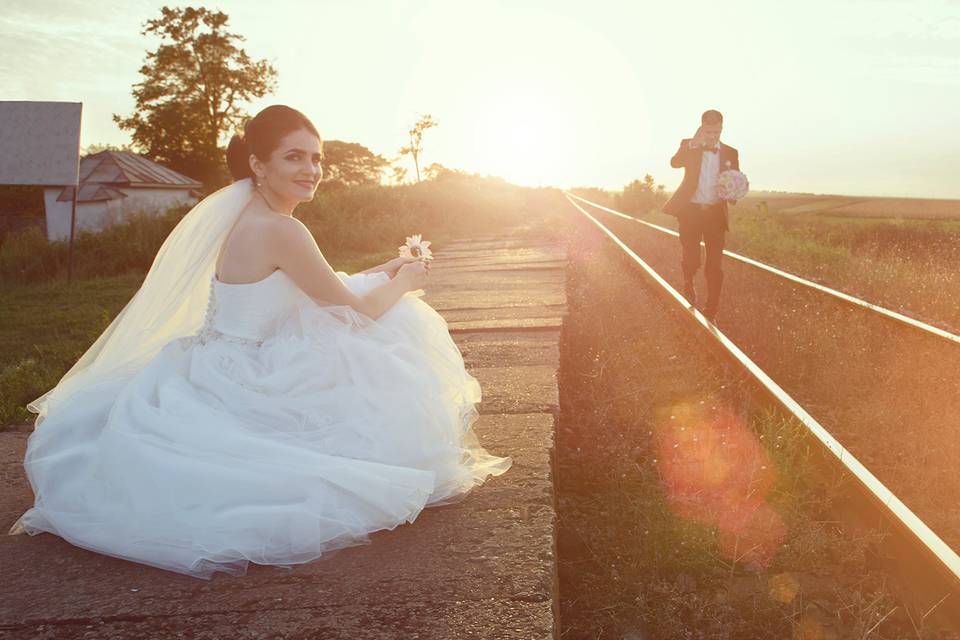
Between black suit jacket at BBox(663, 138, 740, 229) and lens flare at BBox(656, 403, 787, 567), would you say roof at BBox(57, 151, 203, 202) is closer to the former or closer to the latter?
black suit jacket at BBox(663, 138, 740, 229)

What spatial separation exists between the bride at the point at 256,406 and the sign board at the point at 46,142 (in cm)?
911

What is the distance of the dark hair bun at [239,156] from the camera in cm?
292

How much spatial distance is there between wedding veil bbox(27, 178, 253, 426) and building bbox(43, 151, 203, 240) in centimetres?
2516

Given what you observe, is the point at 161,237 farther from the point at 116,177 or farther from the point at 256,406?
the point at 116,177

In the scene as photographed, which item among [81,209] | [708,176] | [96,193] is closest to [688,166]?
[708,176]

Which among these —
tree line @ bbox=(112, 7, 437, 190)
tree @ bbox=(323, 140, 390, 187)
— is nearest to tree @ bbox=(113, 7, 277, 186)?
tree line @ bbox=(112, 7, 437, 190)

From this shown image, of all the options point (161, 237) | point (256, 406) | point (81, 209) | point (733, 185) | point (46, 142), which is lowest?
point (256, 406)

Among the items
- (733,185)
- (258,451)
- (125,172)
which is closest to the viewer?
(258,451)

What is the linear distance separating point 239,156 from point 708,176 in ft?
18.3

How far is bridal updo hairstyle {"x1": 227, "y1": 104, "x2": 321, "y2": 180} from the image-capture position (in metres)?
2.86

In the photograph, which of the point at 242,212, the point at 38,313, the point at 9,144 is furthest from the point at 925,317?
the point at 9,144

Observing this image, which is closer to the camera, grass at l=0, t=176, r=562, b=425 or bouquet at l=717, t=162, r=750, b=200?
grass at l=0, t=176, r=562, b=425

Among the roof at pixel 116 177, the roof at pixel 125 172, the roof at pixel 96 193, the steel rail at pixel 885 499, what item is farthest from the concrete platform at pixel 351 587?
the roof at pixel 125 172

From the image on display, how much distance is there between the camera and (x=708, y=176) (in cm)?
736
